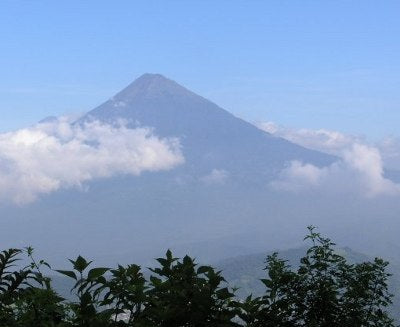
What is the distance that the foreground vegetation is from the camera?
5406 mm

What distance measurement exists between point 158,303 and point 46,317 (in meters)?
1.07

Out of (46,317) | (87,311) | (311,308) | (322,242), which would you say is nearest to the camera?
(87,311)

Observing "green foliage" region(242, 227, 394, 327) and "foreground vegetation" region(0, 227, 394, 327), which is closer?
"foreground vegetation" region(0, 227, 394, 327)

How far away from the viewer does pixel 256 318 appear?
20.2ft

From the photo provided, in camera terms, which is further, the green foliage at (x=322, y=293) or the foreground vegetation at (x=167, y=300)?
the green foliage at (x=322, y=293)

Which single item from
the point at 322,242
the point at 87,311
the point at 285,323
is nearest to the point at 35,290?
the point at 87,311

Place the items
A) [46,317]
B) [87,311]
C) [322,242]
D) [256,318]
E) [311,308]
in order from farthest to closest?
[322,242]
[311,308]
[256,318]
[46,317]
[87,311]

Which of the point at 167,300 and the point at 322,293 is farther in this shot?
the point at 322,293

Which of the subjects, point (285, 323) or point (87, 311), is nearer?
point (87, 311)

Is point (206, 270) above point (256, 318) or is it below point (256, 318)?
above

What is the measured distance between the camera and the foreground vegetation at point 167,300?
5406mm

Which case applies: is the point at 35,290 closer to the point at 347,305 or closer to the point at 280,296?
the point at 280,296

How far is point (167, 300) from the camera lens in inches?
225

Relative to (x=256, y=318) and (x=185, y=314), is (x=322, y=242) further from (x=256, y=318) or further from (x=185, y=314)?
(x=185, y=314)
